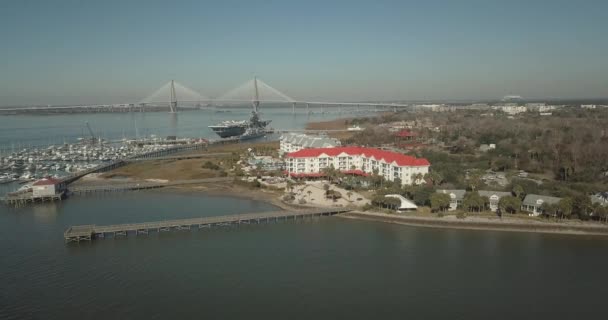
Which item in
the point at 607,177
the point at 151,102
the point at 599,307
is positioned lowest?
the point at 599,307

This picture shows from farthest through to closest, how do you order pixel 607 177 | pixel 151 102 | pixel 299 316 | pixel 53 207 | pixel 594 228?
pixel 151 102 → pixel 607 177 → pixel 53 207 → pixel 594 228 → pixel 299 316

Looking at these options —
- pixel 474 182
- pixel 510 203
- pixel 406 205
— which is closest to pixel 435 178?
pixel 474 182

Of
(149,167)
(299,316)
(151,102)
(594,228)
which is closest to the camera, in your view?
(299,316)

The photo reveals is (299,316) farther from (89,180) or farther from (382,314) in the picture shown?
(89,180)

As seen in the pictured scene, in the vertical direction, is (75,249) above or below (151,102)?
below

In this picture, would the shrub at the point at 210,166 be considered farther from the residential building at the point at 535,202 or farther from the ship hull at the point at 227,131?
the ship hull at the point at 227,131

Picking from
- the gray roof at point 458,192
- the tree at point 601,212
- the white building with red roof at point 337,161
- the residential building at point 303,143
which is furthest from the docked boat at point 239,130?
the tree at point 601,212

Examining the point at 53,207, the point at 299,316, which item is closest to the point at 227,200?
the point at 53,207
